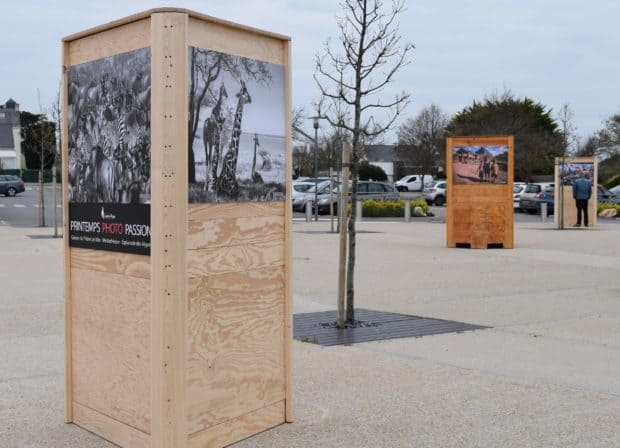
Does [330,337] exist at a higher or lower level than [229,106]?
lower

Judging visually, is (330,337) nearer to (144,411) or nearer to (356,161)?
(356,161)

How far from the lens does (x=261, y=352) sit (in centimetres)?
502

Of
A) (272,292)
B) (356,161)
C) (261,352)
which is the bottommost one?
(261,352)

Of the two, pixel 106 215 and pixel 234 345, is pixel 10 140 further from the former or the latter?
pixel 234 345

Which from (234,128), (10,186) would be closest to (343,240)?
(234,128)

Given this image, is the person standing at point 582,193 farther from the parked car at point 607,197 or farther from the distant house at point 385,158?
the distant house at point 385,158

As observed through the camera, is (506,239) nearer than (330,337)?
No

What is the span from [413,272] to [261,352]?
30.0ft

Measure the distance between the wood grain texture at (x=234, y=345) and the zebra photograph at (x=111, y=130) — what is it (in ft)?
2.14

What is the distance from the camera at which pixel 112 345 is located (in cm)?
481

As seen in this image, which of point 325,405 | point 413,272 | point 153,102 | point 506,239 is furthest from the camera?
point 506,239

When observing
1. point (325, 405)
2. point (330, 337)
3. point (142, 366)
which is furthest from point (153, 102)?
point (330, 337)

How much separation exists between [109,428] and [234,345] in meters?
0.83

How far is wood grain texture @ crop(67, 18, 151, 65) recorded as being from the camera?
448 cm
